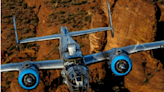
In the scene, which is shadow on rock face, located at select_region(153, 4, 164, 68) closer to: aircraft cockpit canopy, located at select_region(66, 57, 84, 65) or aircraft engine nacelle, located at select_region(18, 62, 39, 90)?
aircraft cockpit canopy, located at select_region(66, 57, 84, 65)

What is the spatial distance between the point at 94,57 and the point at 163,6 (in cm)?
1517

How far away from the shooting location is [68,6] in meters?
36.7

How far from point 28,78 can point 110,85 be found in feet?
40.3

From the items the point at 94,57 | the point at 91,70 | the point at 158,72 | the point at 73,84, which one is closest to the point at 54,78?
the point at 91,70

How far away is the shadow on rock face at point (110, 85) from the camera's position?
22.8 metres

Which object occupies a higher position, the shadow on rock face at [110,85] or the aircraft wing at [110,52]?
the aircraft wing at [110,52]

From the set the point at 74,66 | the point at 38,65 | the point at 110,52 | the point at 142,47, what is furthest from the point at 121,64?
the point at 38,65

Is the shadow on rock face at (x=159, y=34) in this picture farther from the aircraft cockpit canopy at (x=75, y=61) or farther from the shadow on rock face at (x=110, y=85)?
the aircraft cockpit canopy at (x=75, y=61)

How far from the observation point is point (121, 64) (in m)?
16.8

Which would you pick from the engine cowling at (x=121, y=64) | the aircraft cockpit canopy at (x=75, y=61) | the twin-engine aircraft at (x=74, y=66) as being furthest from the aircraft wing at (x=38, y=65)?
the engine cowling at (x=121, y=64)

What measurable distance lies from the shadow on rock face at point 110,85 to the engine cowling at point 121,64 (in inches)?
261

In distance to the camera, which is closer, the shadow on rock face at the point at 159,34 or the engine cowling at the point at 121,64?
the engine cowling at the point at 121,64

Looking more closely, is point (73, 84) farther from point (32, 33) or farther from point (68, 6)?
point (68, 6)

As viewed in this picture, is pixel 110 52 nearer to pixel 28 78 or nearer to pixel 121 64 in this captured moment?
pixel 121 64
